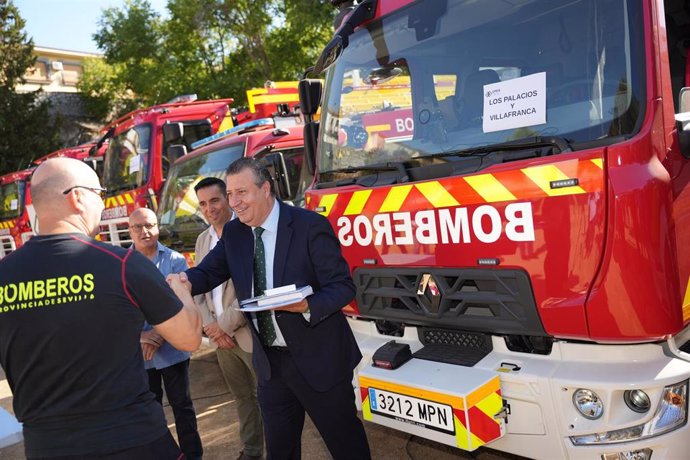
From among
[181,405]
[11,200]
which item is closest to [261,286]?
[181,405]

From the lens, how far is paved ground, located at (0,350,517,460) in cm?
369

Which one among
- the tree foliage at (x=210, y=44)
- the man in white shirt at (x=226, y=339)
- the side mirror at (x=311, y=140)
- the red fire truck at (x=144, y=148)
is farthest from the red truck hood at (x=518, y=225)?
the tree foliage at (x=210, y=44)

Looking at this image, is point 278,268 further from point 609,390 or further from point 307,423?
point 307,423

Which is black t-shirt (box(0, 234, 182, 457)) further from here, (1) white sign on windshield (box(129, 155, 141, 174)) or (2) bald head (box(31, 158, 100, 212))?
A: (1) white sign on windshield (box(129, 155, 141, 174))

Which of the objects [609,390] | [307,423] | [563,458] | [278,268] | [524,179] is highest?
[524,179]

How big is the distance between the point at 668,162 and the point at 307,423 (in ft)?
9.95

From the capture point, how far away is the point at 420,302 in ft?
9.73

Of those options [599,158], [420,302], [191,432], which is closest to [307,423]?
[191,432]

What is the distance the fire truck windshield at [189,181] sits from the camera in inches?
238

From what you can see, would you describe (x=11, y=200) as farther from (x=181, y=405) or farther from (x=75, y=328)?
(x=75, y=328)

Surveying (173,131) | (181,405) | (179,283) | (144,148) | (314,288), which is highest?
(173,131)

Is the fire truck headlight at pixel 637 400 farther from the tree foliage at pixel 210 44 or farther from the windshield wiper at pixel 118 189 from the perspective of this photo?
the tree foliage at pixel 210 44

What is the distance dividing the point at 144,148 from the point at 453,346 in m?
6.36

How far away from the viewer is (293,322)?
2.66 m
